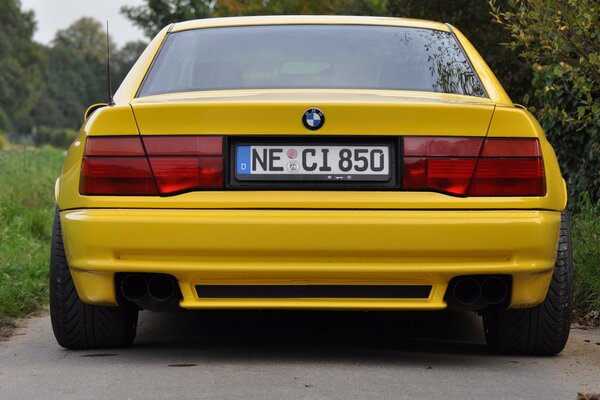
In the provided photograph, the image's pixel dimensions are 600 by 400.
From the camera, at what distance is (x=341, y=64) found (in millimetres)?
5586

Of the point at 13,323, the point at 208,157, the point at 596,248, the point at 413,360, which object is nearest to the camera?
the point at 208,157

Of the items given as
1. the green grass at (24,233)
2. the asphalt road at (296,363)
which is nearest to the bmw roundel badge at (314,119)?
the asphalt road at (296,363)

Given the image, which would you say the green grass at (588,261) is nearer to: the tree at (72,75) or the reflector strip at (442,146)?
the reflector strip at (442,146)

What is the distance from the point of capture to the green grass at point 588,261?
716 cm

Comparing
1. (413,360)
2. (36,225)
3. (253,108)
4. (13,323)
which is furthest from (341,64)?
(36,225)

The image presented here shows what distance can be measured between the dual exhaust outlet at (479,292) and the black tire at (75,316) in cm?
134

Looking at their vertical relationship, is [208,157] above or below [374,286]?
above

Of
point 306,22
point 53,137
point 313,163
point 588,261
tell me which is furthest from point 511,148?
point 53,137

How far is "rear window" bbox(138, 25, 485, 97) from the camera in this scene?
17.7 ft

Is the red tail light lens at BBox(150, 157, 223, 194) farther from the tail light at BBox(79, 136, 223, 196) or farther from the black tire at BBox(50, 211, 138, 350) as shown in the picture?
the black tire at BBox(50, 211, 138, 350)

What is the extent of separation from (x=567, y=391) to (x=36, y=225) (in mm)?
7856

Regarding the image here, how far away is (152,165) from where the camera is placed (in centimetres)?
484

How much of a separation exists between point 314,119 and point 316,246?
469mm

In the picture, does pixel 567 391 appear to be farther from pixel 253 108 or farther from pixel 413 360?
pixel 253 108
